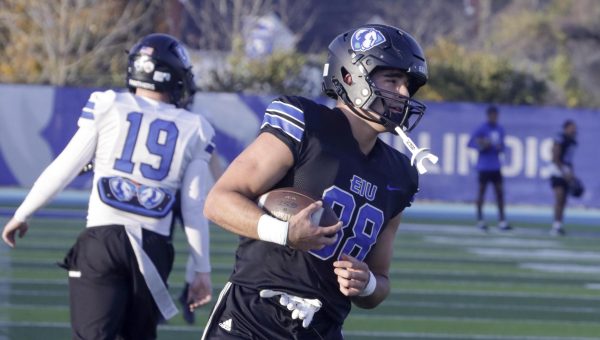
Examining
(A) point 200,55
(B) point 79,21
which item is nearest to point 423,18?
(A) point 200,55

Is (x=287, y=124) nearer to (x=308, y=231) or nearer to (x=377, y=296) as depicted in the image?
(x=308, y=231)

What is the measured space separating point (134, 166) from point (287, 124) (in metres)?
1.51

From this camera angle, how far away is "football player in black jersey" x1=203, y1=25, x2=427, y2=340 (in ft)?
11.8

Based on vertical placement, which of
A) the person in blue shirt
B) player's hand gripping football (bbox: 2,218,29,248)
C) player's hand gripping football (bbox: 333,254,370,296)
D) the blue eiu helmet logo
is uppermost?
the blue eiu helmet logo

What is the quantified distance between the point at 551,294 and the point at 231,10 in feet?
69.9

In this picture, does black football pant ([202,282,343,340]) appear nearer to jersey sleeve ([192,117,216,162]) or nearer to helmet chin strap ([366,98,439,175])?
helmet chin strap ([366,98,439,175])

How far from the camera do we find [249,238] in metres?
3.78

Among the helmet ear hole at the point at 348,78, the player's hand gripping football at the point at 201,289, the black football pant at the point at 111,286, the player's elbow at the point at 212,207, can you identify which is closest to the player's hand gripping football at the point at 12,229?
the black football pant at the point at 111,286

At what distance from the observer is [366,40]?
3789 millimetres

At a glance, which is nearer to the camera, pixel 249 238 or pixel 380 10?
pixel 249 238

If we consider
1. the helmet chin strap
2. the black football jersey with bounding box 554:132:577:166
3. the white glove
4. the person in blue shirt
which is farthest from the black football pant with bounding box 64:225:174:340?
the black football jersey with bounding box 554:132:577:166

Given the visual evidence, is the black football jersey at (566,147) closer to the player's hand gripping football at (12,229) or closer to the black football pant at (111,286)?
the black football pant at (111,286)

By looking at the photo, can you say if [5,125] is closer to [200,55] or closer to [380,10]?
[200,55]

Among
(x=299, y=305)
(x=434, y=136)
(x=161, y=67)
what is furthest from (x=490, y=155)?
(x=299, y=305)
